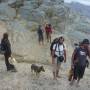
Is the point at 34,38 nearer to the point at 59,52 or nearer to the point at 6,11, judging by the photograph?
the point at 6,11

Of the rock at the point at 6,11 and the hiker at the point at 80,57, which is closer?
the hiker at the point at 80,57

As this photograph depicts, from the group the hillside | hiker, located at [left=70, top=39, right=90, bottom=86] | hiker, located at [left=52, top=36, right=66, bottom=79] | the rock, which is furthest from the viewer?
the rock

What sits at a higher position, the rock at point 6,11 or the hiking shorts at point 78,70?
the hiking shorts at point 78,70

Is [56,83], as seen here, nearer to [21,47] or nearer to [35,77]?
[35,77]

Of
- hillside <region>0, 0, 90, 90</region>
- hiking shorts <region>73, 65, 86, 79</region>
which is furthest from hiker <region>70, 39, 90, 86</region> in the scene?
hillside <region>0, 0, 90, 90</region>

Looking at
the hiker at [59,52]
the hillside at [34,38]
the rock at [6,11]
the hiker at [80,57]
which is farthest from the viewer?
the rock at [6,11]

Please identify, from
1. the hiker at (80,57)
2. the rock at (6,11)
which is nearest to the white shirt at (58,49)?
the hiker at (80,57)

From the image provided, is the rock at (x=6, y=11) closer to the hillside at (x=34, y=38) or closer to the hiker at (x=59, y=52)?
the hillside at (x=34, y=38)

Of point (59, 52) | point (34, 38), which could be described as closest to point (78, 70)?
point (59, 52)

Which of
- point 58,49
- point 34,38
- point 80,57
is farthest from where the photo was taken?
point 34,38

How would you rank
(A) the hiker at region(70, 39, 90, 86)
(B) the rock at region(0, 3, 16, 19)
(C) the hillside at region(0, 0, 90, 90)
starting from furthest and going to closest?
(B) the rock at region(0, 3, 16, 19) → (C) the hillside at region(0, 0, 90, 90) → (A) the hiker at region(70, 39, 90, 86)

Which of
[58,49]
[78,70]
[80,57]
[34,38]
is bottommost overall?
[34,38]

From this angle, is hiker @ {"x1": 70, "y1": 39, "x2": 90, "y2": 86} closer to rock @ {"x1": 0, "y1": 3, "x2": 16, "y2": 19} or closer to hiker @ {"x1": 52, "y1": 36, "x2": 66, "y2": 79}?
hiker @ {"x1": 52, "y1": 36, "x2": 66, "y2": 79}

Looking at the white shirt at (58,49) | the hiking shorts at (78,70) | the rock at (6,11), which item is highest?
the white shirt at (58,49)
